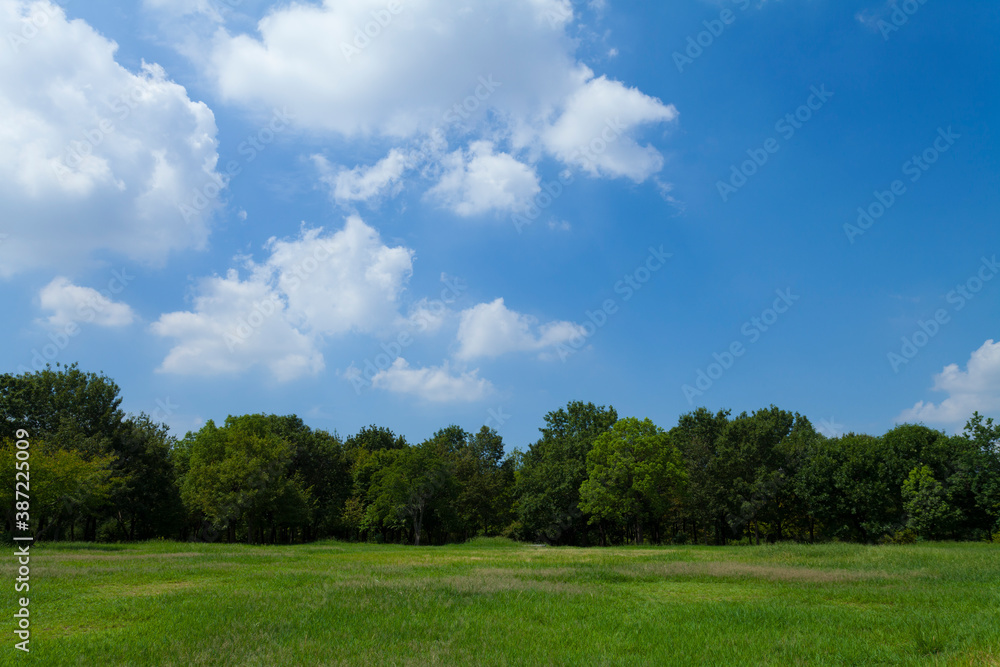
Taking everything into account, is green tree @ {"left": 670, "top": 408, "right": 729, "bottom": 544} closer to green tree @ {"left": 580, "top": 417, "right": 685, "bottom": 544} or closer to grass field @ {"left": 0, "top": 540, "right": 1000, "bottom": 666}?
green tree @ {"left": 580, "top": 417, "right": 685, "bottom": 544}

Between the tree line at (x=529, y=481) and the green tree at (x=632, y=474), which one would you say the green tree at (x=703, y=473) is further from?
the green tree at (x=632, y=474)

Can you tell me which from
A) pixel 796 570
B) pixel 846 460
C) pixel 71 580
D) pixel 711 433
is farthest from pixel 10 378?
pixel 846 460

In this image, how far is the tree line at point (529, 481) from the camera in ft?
175

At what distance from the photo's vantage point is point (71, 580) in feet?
67.3

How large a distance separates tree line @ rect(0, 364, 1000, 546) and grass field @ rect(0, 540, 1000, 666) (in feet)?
108

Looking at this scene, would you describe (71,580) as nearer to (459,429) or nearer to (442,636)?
(442,636)

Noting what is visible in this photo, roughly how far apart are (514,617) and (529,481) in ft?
203

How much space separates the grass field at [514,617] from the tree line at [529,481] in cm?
3293

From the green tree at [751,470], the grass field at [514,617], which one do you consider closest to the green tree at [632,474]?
the green tree at [751,470]

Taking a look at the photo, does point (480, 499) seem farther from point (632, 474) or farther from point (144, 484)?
point (144, 484)

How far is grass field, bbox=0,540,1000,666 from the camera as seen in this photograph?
10.8m

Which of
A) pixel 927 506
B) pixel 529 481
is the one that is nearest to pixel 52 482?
pixel 529 481

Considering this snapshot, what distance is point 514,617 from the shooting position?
14555mm

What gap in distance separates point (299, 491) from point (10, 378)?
33485 mm
